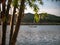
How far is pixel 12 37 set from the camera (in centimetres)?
160

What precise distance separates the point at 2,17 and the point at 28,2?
0.19 meters

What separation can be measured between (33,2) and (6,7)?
0.72 ft

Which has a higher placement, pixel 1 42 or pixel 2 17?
pixel 2 17

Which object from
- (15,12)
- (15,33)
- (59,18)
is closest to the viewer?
(15,33)

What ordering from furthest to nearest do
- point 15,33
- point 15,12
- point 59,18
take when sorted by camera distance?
point 59,18 < point 15,12 < point 15,33

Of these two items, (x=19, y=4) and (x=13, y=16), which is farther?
(x=13, y=16)

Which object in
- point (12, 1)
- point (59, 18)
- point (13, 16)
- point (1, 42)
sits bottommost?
point (59, 18)

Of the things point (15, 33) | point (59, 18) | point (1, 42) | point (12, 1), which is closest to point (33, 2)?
point (12, 1)

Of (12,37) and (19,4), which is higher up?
(19,4)

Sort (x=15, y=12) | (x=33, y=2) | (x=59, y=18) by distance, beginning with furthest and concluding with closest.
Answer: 1. (x=59, y=18)
2. (x=15, y=12)
3. (x=33, y=2)

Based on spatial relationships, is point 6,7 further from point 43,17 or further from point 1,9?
point 43,17

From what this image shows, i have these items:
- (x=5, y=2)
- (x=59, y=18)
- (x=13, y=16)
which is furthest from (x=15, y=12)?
(x=59, y=18)

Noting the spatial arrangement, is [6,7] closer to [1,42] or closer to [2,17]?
[2,17]

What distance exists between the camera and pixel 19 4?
4.92 ft
